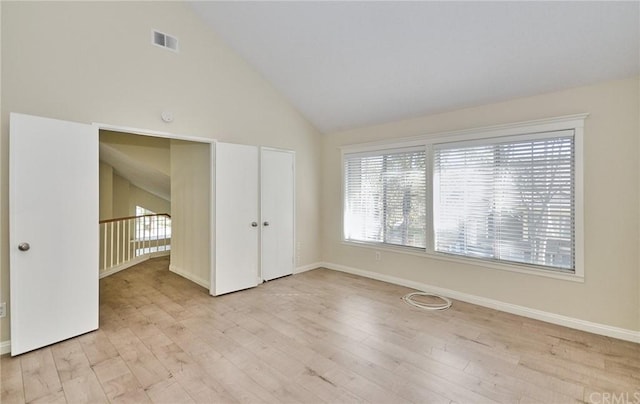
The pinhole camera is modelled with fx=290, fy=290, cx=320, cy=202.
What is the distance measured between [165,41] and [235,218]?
239 centimetres

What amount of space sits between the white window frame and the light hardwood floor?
1.93 ft

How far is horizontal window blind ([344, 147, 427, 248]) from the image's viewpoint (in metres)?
4.32

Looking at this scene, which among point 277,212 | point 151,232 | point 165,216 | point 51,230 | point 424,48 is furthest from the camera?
point 165,216

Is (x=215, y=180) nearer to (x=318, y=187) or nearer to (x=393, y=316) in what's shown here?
(x=318, y=187)

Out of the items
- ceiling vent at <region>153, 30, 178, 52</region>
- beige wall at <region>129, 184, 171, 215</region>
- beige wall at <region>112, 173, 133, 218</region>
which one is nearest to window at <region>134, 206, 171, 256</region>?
beige wall at <region>112, 173, 133, 218</region>

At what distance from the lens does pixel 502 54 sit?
2973mm

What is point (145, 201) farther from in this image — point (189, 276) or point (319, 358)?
point (319, 358)

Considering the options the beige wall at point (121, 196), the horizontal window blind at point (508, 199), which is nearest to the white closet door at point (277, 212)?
the horizontal window blind at point (508, 199)

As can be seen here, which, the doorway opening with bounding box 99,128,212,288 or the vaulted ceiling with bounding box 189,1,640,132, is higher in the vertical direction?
the vaulted ceiling with bounding box 189,1,640,132

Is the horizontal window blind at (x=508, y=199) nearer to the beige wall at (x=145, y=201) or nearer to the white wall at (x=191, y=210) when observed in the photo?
the white wall at (x=191, y=210)

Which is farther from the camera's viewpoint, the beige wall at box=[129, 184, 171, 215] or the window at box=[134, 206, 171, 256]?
the beige wall at box=[129, 184, 171, 215]

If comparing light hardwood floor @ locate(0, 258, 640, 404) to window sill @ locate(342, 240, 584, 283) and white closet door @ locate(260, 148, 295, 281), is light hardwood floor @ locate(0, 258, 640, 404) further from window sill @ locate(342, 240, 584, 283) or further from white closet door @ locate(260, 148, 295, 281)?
white closet door @ locate(260, 148, 295, 281)

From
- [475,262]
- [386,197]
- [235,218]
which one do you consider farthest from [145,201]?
[475,262]

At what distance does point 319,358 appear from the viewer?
8.16 feet
